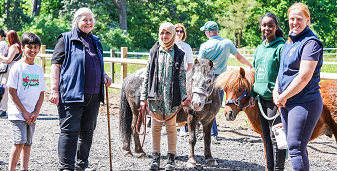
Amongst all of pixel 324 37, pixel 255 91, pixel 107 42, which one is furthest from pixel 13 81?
pixel 324 37

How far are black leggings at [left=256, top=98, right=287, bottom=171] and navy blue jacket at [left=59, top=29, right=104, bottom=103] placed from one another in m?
1.90

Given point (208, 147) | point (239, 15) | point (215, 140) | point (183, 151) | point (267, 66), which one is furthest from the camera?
point (239, 15)

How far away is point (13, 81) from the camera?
3.36m

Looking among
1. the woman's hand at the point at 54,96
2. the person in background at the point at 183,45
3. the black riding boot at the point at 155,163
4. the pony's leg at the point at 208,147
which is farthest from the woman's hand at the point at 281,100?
the person in background at the point at 183,45

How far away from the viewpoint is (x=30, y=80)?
3.46m

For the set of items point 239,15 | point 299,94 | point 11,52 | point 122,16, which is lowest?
point 299,94

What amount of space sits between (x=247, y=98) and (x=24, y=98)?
2.39 meters

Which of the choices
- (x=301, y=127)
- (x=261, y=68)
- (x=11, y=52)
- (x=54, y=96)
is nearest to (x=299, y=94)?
(x=301, y=127)

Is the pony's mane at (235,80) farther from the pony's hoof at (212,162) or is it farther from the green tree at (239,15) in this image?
the green tree at (239,15)

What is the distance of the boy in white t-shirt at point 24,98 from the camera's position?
3.35 metres

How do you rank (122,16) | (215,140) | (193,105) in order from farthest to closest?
(122,16), (215,140), (193,105)

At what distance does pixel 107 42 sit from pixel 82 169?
21.0m

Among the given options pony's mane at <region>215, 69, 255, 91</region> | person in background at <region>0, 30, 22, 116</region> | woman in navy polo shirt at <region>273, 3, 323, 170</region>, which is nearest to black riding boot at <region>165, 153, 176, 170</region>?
pony's mane at <region>215, 69, 255, 91</region>

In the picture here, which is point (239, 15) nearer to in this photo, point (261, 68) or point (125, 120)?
point (125, 120)
